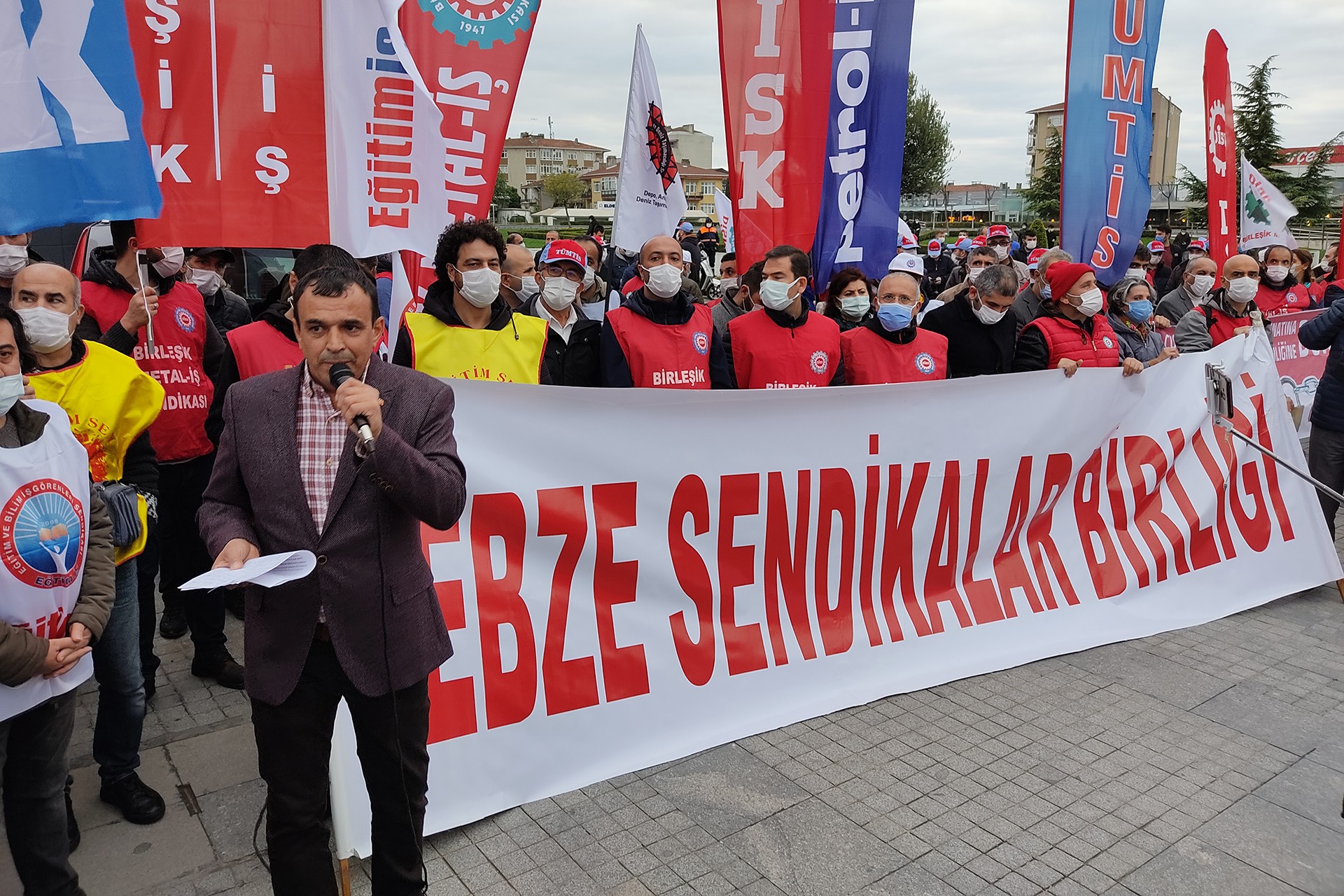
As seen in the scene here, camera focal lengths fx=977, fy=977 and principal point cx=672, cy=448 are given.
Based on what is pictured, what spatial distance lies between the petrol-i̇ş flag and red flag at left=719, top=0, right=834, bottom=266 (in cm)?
114

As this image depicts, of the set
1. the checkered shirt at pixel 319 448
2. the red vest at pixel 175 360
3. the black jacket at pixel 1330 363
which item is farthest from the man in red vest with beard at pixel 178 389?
the black jacket at pixel 1330 363

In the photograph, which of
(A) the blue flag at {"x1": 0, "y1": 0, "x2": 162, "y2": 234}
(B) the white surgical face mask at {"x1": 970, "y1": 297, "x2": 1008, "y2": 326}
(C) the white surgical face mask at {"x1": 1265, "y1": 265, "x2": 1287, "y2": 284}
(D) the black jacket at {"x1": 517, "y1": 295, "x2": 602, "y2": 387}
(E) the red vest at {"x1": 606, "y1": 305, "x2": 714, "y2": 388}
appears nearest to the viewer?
(A) the blue flag at {"x1": 0, "y1": 0, "x2": 162, "y2": 234}

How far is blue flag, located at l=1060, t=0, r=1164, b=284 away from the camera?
597 centimetres

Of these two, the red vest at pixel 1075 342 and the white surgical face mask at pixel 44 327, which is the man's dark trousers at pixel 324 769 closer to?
the white surgical face mask at pixel 44 327

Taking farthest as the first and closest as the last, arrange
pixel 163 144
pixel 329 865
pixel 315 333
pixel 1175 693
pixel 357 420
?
1. pixel 1175 693
2. pixel 163 144
3. pixel 329 865
4. pixel 315 333
5. pixel 357 420

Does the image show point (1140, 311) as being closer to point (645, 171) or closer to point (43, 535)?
point (645, 171)

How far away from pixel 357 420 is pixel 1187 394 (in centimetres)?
518

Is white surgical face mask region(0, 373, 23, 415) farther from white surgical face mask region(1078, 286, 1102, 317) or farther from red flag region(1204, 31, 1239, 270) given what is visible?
red flag region(1204, 31, 1239, 270)

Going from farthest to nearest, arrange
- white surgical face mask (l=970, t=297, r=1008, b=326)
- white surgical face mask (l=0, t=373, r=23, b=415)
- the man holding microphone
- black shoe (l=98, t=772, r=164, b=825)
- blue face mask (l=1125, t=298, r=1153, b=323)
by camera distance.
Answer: blue face mask (l=1125, t=298, r=1153, b=323) → white surgical face mask (l=970, t=297, r=1008, b=326) → black shoe (l=98, t=772, r=164, b=825) → white surgical face mask (l=0, t=373, r=23, b=415) → the man holding microphone

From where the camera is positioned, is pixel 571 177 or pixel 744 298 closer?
pixel 744 298

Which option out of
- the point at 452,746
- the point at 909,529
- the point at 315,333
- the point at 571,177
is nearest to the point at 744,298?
the point at 909,529

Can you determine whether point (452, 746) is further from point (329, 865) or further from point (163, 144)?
point (163, 144)

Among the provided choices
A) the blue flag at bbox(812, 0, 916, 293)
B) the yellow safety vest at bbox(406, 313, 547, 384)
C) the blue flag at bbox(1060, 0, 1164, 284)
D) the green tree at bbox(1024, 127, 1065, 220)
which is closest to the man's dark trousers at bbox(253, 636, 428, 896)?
the yellow safety vest at bbox(406, 313, 547, 384)

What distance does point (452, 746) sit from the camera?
134 inches
